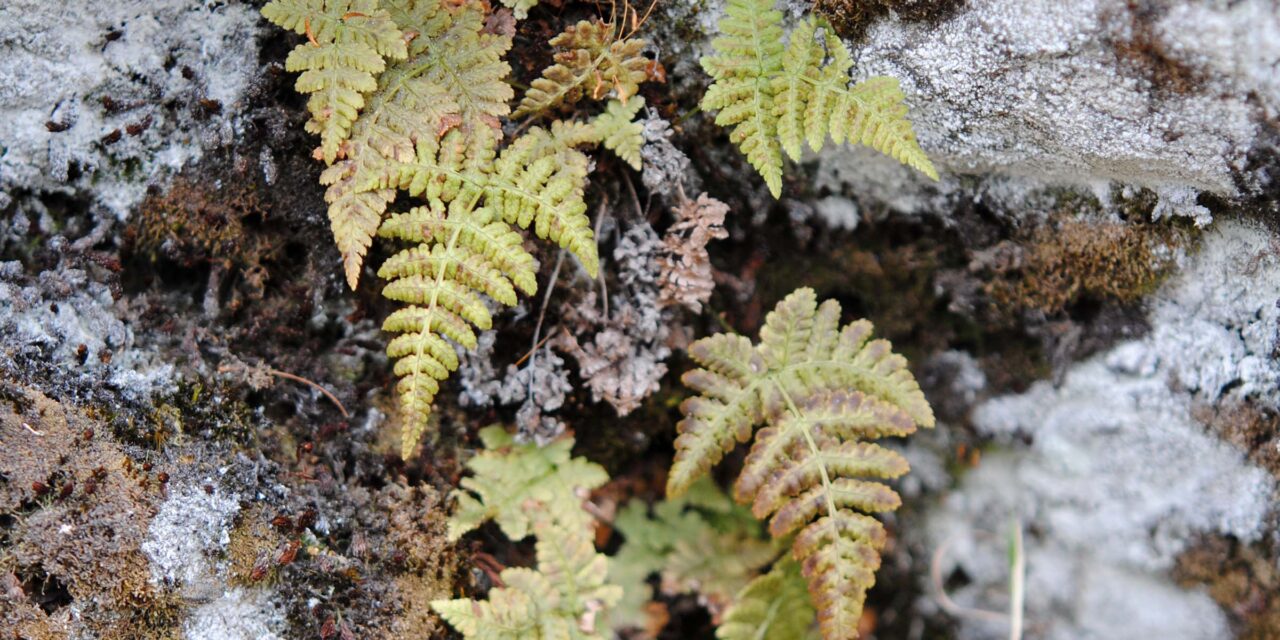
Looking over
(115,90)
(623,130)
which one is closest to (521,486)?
(623,130)

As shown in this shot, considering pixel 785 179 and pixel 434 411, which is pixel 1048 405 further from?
pixel 434 411

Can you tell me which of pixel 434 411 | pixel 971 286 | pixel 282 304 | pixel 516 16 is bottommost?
pixel 434 411

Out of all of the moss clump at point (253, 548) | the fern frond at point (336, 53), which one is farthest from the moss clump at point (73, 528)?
the fern frond at point (336, 53)

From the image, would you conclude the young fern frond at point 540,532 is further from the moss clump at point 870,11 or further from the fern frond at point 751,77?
the moss clump at point 870,11

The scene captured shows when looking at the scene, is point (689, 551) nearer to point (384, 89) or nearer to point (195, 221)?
point (384, 89)

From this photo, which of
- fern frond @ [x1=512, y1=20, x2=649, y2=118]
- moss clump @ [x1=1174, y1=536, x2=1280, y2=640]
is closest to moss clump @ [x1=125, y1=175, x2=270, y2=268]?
fern frond @ [x1=512, y1=20, x2=649, y2=118]

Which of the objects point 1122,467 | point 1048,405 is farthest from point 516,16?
point 1122,467

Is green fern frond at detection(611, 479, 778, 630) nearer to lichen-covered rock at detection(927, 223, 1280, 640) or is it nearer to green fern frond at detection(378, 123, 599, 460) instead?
lichen-covered rock at detection(927, 223, 1280, 640)

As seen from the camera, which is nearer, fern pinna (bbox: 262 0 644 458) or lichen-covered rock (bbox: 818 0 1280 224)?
lichen-covered rock (bbox: 818 0 1280 224)
